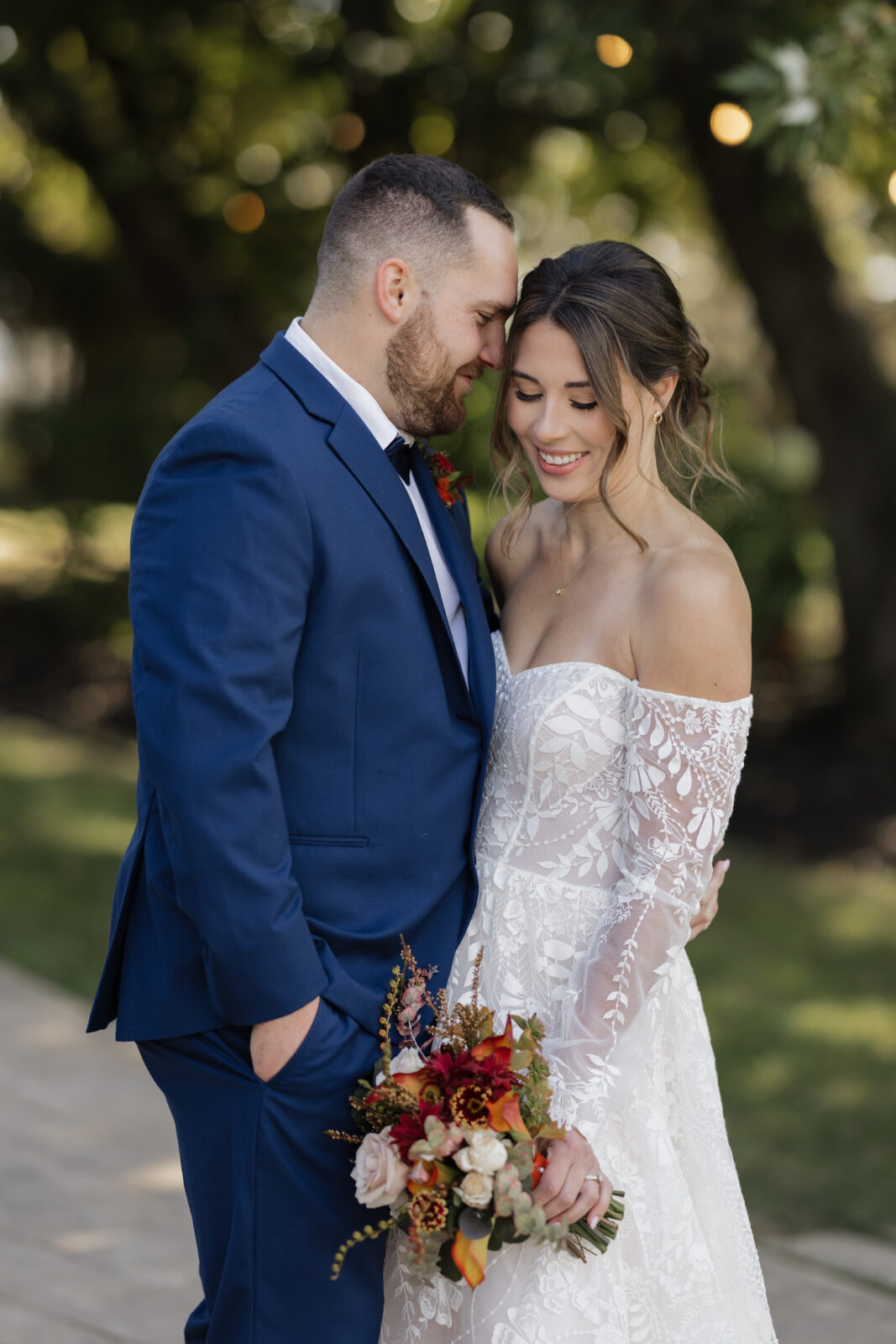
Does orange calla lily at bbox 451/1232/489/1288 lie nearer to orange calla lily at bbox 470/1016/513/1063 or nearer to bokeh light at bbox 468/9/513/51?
orange calla lily at bbox 470/1016/513/1063

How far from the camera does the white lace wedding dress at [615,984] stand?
2270 mm

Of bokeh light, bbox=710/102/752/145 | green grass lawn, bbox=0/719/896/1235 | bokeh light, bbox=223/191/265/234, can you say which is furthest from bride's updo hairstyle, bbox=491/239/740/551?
bokeh light, bbox=223/191/265/234

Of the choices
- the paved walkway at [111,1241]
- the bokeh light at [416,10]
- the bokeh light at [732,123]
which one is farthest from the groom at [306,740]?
the bokeh light at [416,10]

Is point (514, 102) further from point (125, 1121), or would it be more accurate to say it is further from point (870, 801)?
point (125, 1121)

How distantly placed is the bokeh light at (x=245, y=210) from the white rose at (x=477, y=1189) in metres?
8.99

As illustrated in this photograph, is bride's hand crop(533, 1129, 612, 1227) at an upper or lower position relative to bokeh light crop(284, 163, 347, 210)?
lower

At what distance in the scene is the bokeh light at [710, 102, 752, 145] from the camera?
405 centimetres

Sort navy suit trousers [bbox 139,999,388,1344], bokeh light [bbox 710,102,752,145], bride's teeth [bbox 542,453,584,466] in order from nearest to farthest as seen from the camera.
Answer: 1. navy suit trousers [bbox 139,999,388,1344]
2. bride's teeth [bbox 542,453,584,466]
3. bokeh light [bbox 710,102,752,145]

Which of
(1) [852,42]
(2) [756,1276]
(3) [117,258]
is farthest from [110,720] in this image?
(2) [756,1276]

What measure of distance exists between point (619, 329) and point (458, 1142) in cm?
137

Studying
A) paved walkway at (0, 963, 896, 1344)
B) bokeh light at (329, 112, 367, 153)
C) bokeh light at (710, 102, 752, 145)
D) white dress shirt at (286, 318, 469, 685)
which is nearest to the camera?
white dress shirt at (286, 318, 469, 685)

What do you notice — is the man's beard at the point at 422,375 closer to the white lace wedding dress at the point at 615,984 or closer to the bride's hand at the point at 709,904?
the white lace wedding dress at the point at 615,984

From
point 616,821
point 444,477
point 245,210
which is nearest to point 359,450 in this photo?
point 444,477

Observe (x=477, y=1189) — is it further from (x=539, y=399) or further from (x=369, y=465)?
(x=539, y=399)
